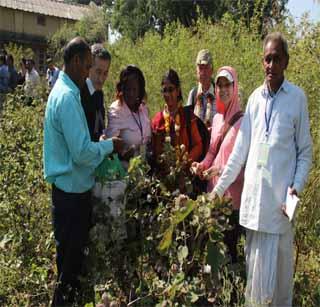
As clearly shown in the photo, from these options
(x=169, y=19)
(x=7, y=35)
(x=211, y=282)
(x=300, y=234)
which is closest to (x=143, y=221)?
(x=211, y=282)

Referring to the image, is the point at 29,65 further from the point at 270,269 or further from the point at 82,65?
the point at 270,269

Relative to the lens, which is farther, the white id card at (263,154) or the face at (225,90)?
the face at (225,90)

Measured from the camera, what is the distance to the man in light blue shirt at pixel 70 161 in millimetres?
2857

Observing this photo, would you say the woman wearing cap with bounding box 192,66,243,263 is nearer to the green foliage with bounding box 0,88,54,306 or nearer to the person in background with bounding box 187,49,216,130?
the person in background with bounding box 187,49,216,130

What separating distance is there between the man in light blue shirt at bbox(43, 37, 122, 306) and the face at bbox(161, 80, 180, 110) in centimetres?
50

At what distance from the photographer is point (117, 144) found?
3143mm

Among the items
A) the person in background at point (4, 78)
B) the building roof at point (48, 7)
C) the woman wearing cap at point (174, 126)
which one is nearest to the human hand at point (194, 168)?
the woman wearing cap at point (174, 126)

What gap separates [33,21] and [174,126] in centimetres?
3038

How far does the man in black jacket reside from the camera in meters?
3.29

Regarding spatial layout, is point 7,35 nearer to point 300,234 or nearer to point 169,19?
point 169,19

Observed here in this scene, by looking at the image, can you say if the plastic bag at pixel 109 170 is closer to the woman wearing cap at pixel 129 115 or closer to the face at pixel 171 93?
the woman wearing cap at pixel 129 115

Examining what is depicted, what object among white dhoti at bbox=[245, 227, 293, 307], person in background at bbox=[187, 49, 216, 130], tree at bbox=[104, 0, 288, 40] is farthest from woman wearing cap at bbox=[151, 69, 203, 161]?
tree at bbox=[104, 0, 288, 40]

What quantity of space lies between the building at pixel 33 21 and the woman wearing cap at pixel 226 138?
92.2 feet

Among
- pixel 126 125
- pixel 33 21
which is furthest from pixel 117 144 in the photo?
pixel 33 21
